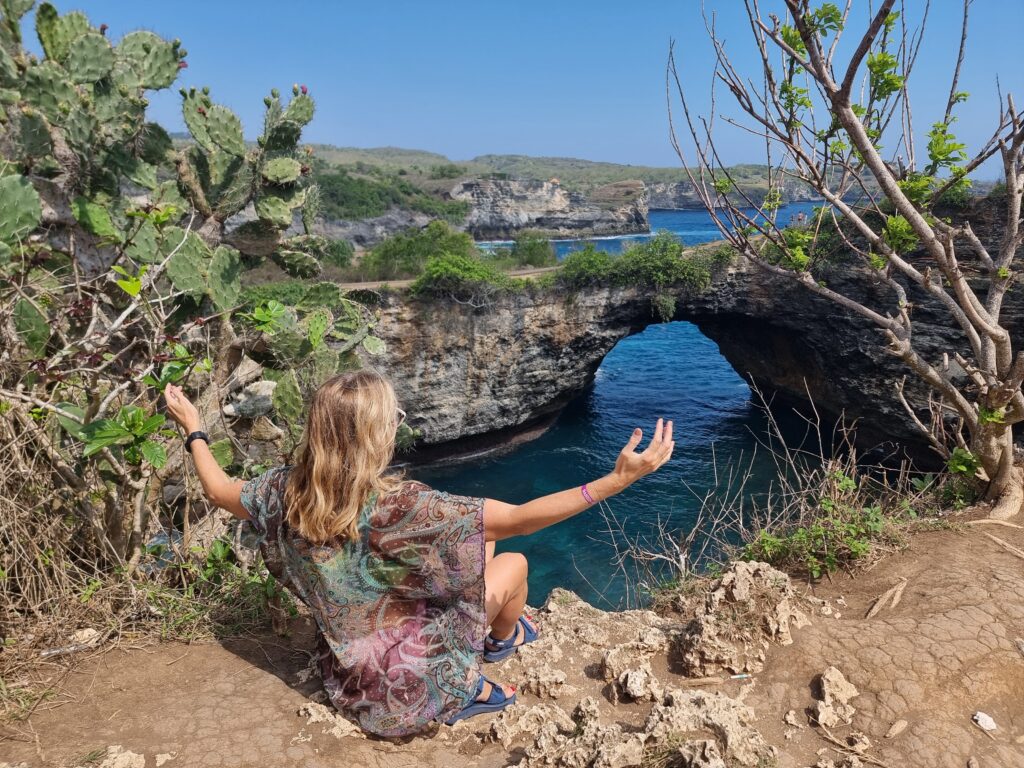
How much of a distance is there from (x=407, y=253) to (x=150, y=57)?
14.8 meters

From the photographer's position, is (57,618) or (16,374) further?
(16,374)

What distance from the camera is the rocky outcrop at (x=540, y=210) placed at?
2425 inches

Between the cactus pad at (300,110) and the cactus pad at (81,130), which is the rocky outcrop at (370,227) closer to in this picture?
the cactus pad at (300,110)

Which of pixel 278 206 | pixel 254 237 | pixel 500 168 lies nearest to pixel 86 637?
pixel 254 237

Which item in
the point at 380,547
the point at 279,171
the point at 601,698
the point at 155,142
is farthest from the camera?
the point at 279,171

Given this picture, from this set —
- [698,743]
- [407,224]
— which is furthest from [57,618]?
[407,224]

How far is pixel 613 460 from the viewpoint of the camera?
55.5ft

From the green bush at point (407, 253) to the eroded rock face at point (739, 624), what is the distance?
16.0 m

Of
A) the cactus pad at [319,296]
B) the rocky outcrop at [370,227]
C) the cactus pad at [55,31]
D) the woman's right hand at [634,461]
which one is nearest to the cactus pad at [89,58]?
the cactus pad at [55,31]

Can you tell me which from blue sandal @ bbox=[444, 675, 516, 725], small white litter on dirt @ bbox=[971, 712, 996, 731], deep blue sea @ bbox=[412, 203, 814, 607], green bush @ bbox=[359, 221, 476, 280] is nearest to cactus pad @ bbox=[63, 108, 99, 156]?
blue sandal @ bbox=[444, 675, 516, 725]

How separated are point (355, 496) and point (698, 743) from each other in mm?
1296

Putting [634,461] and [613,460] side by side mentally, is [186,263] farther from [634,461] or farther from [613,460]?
[613,460]

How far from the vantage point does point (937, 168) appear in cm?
364

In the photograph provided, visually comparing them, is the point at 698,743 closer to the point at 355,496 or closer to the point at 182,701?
the point at 355,496
